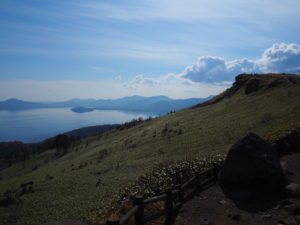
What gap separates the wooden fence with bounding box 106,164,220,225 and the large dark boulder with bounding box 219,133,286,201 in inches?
44.8

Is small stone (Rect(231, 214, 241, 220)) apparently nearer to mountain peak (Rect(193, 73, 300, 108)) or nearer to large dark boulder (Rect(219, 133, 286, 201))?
large dark boulder (Rect(219, 133, 286, 201))

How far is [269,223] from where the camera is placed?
8.34 meters

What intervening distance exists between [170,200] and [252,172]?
12.8 feet

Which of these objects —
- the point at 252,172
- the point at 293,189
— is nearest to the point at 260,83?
the point at 252,172

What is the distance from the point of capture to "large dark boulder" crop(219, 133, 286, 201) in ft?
34.0

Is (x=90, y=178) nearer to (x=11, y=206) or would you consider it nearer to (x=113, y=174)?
(x=113, y=174)

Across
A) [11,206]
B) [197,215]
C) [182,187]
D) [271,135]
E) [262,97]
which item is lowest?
[11,206]

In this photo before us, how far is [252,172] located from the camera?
1063cm

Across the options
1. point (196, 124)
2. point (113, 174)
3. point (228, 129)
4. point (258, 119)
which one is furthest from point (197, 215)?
point (196, 124)

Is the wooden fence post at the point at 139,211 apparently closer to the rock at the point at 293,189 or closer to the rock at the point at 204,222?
the rock at the point at 204,222

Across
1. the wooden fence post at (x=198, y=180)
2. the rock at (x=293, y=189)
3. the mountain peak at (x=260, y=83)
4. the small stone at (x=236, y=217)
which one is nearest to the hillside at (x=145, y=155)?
the mountain peak at (x=260, y=83)

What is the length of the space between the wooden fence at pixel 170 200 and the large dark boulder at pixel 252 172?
114 centimetres

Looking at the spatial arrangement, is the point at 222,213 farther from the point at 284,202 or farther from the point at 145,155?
the point at 145,155

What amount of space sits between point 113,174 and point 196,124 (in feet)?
55.0
